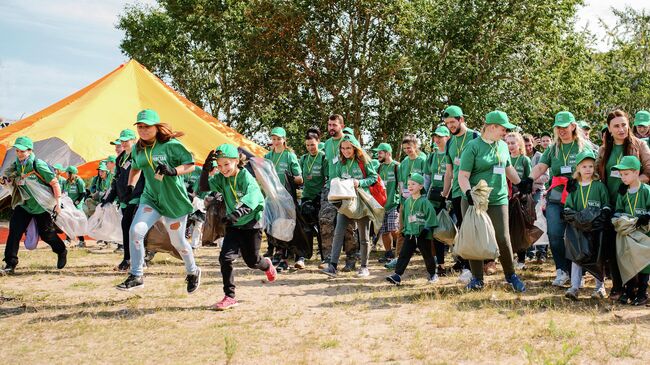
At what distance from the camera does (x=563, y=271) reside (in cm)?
739

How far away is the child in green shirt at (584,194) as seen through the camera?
6.66 m

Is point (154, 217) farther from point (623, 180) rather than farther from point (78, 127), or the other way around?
point (78, 127)

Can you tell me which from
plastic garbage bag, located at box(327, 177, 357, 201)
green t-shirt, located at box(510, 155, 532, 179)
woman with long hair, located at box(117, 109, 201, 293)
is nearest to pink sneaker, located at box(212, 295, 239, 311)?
woman with long hair, located at box(117, 109, 201, 293)

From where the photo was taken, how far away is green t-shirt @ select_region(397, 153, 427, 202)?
996 cm

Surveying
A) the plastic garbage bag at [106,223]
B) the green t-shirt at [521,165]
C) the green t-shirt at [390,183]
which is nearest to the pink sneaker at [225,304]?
the green t-shirt at [521,165]

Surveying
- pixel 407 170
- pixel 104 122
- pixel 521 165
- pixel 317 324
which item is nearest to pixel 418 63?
pixel 104 122

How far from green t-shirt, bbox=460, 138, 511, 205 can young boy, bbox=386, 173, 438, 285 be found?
1.06 metres

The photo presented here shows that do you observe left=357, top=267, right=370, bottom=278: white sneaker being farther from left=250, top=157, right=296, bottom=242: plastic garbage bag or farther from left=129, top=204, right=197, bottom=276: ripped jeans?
left=129, top=204, right=197, bottom=276: ripped jeans

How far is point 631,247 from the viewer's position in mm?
6355

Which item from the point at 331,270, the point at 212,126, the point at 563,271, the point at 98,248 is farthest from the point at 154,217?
the point at 212,126

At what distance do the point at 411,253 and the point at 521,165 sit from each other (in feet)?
7.24

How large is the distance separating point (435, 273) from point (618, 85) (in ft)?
59.6

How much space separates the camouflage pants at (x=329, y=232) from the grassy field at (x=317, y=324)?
72 centimetres

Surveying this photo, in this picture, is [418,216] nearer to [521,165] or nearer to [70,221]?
[521,165]
